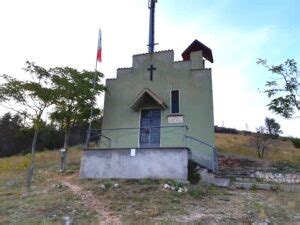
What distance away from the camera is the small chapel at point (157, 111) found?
16.3 m

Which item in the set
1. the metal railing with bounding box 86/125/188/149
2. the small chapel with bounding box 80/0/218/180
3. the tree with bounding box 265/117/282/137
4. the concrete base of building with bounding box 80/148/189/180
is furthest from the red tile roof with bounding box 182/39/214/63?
the tree with bounding box 265/117/282/137

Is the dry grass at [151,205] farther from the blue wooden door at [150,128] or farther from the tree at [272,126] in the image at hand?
the tree at [272,126]

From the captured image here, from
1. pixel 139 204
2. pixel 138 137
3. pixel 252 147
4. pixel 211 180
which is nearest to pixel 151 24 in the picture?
pixel 138 137

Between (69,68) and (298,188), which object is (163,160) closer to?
(298,188)

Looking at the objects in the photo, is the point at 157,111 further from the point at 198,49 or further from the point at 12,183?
the point at 12,183

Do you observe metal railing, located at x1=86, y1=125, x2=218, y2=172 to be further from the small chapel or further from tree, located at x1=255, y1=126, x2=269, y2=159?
tree, located at x1=255, y1=126, x2=269, y2=159

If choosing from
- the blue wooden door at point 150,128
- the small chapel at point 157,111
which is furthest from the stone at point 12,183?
the blue wooden door at point 150,128

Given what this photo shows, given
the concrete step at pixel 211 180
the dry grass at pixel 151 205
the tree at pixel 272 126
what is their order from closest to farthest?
the dry grass at pixel 151 205
the concrete step at pixel 211 180
the tree at pixel 272 126

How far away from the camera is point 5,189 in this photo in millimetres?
15617

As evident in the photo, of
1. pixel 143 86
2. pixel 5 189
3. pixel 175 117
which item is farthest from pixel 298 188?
pixel 5 189

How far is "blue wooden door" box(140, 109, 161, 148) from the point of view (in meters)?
17.9

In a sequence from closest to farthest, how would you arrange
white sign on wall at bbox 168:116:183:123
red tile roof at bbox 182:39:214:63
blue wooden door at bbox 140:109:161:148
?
1. white sign on wall at bbox 168:116:183:123
2. blue wooden door at bbox 140:109:161:148
3. red tile roof at bbox 182:39:214:63

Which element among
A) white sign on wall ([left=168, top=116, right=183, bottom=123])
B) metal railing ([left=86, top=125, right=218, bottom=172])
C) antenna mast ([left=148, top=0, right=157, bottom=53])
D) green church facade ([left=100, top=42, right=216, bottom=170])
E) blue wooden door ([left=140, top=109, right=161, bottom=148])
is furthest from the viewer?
antenna mast ([left=148, top=0, right=157, bottom=53])

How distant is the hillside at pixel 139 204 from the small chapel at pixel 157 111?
2.13 metres
